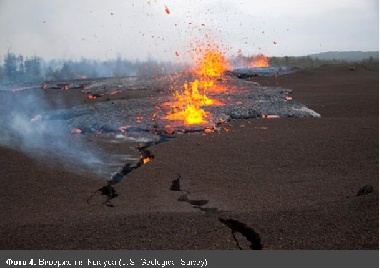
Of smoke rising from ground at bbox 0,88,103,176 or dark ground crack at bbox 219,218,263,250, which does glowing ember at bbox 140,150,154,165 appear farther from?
dark ground crack at bbox 219,218,263,250

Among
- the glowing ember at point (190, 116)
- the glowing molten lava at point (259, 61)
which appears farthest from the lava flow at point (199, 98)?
the glowing molten lava at point (259, 61)

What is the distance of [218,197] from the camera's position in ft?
19.3

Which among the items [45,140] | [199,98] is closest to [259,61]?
[199,98]

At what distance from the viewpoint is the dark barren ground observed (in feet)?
14.2

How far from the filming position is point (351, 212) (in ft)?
15.7

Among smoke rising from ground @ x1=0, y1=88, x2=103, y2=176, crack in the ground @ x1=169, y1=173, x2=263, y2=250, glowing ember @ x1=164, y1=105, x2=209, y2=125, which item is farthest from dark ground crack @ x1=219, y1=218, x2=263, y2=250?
glowing ember @ x1=164, y1=105, x2=209, y2=125

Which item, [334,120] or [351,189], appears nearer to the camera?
[351,189]

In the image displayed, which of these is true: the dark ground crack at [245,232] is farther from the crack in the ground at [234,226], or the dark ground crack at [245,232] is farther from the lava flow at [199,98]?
the lava flow at [199,98]

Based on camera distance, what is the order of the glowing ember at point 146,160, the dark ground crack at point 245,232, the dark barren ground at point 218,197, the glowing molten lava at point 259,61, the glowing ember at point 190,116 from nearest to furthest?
1. the dark ground crack at point 245,232
2. the dark barren ground at point 218,197
3. the glowing ember at point 146,160
4. the glowing ember at point 190,116
5. the glowing molten lava at point 259,61

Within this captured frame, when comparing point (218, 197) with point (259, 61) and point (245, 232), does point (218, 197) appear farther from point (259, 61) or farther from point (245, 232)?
point (259, 61)

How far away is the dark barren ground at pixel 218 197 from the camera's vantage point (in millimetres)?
4336

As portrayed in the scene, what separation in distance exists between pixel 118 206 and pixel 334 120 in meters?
8.66

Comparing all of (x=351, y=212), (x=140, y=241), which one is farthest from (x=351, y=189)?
(x=140, y=241)
